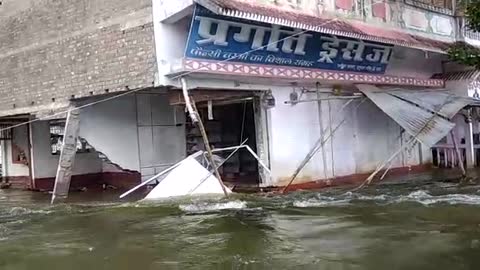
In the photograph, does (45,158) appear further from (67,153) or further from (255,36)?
(255,36)

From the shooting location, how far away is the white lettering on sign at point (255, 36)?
38.2ft

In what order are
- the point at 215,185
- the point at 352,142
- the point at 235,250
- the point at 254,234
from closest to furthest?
the point at 235,250 < the point at 254,234 < the point at 215,185 < the point at 352,142

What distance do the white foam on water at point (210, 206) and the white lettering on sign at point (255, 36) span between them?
323 cm

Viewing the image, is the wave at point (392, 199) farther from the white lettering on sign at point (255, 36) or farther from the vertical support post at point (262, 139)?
the white lettering on sign at point (255, 36)

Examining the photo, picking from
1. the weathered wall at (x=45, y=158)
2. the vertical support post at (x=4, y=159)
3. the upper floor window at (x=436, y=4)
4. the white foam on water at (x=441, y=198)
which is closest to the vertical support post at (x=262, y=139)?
the white foam on water at (x=441, y=198)

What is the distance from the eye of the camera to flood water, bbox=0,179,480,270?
256 inches

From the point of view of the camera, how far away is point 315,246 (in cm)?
714

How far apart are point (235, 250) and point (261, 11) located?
579 cm

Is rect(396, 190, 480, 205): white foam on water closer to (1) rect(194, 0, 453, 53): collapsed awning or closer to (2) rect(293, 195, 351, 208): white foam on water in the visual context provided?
(2) rect(293, 195, 351, 208): white foam on water

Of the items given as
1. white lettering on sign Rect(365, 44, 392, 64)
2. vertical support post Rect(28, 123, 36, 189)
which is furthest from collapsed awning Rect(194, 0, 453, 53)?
vertical support post Rect(28, 123, 36, 189)

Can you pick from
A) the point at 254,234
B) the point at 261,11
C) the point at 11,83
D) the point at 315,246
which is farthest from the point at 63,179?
the point at 315,246

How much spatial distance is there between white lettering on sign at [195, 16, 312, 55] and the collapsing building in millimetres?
30

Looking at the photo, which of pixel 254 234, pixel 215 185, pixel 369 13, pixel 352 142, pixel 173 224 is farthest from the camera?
pixel 352 142

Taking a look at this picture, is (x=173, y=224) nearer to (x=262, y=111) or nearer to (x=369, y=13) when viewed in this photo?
(x=262, y=111)
